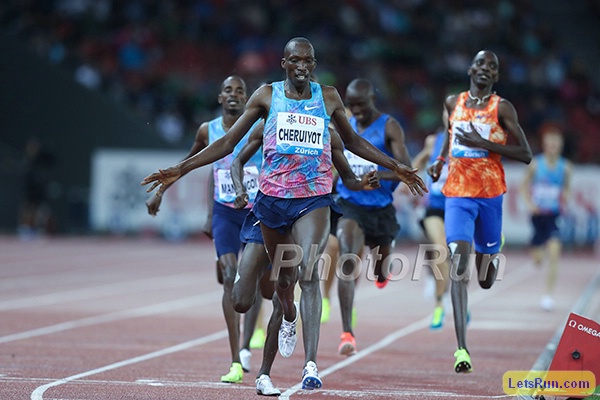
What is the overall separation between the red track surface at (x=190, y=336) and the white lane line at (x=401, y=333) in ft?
0.05

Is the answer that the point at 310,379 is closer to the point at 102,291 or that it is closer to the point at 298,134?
the point at 298,134

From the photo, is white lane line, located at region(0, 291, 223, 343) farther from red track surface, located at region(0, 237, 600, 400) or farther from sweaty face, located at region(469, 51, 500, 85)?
sweaty face, located at region(469, 51, 500, 85)

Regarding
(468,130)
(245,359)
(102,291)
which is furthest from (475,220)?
(102,291)

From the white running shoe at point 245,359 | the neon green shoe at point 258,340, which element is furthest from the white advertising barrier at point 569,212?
the white running shoe at point 245,359

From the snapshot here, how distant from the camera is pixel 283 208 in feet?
26.3

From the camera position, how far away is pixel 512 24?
101ft

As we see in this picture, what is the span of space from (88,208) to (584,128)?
12.0 meters

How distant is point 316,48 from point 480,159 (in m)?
19.8

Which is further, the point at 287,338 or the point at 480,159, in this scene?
the point at 480,159

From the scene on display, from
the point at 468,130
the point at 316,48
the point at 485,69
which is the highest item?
the point at 316,48

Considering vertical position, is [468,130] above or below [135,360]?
above

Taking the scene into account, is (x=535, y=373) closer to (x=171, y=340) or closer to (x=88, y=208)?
(x=171, y=340)

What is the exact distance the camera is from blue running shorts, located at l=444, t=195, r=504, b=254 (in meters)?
9.62

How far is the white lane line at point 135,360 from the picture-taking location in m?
8.16
